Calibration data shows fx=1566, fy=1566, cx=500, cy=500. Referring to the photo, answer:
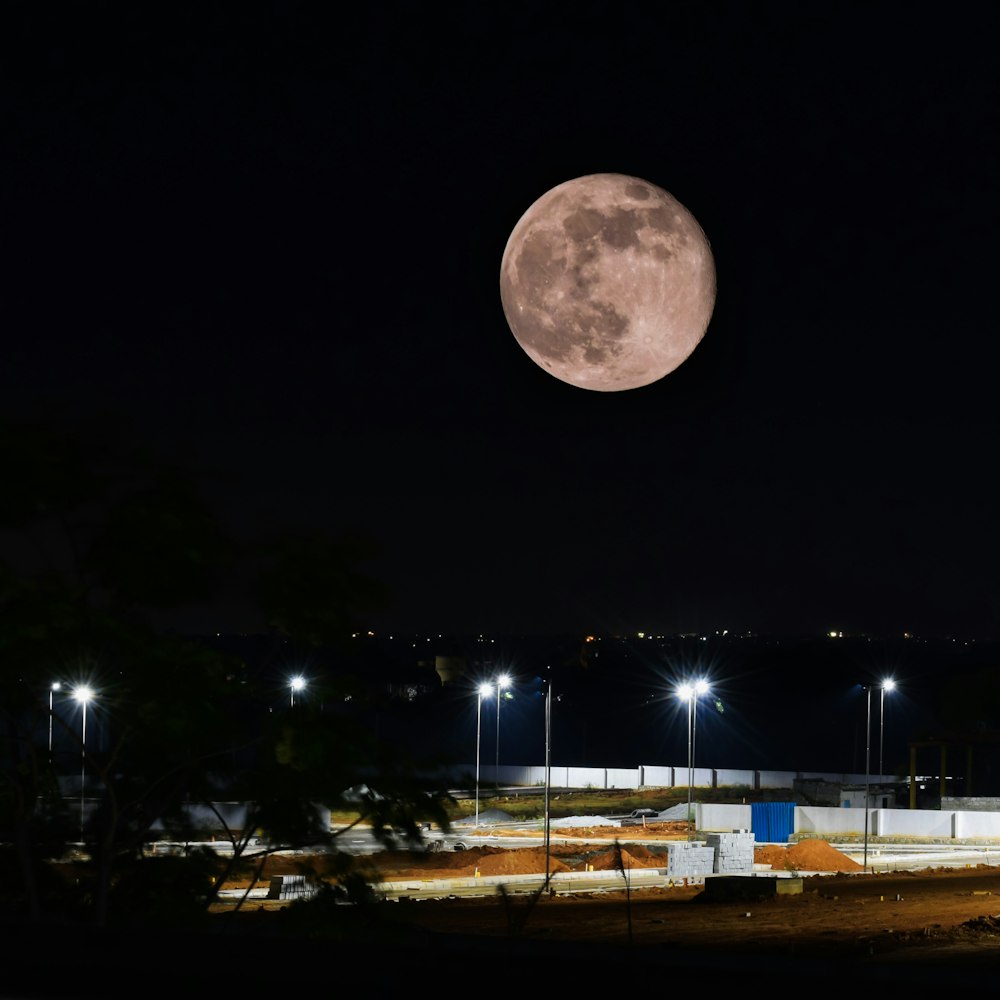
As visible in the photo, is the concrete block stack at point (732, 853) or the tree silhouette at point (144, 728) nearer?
the tree silhouette at point (144, 728)

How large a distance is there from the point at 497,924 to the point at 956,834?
133 ft

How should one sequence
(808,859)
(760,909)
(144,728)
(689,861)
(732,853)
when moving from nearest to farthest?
1. (144,728)
2. (760,909)
3. (689,861)
4. (732,853)
5. (808,859)

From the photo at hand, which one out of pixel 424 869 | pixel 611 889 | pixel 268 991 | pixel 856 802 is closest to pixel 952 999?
pixel 268 991

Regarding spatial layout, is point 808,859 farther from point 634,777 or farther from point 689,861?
point 634,777

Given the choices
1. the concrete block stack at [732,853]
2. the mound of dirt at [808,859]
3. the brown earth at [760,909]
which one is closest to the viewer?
the brown earth at [760,909]

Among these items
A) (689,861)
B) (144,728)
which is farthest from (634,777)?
(144,728)

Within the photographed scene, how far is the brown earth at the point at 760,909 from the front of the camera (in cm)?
3422

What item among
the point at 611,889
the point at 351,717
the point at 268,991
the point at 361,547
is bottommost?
the point at 611,889

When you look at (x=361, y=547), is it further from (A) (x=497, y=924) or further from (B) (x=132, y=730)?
(A) (x=497, y=924)

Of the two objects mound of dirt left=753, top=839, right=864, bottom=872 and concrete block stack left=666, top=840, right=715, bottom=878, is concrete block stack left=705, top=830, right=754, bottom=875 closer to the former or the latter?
concrete block stack left=666, top=840, right=715, bottom=878

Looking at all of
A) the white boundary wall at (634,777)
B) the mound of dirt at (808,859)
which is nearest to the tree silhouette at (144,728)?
the mound of dirt at (808,859)

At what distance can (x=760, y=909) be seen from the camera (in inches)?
1722

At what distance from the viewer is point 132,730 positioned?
51.2ft

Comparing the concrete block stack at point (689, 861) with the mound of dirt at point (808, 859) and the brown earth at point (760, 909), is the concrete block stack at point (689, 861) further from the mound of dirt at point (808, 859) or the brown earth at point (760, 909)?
the mound of dirt at point (808, 859)
